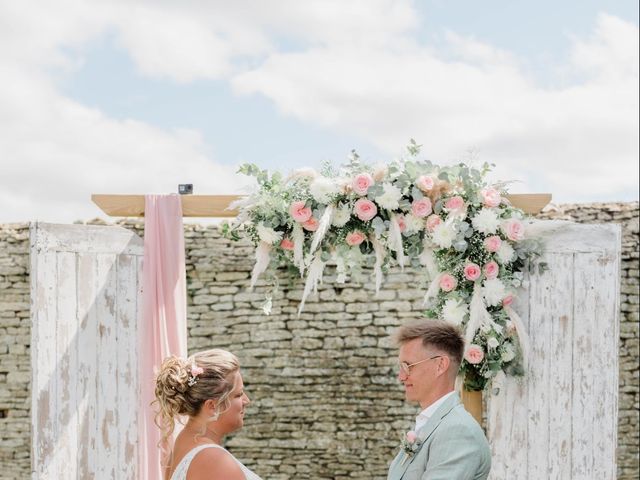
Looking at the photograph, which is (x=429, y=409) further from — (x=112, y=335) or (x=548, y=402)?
(x=112, y=335)

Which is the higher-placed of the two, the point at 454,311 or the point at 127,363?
the point at 454,311

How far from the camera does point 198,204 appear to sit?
16.5ft

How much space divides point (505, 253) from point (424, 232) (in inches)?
18.0

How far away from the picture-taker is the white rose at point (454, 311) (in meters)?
4.69

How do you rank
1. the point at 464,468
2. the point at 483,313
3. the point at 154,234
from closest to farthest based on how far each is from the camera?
the point at 464,468
the point at 483,313
the point at 154,234

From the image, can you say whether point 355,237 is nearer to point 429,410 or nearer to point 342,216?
point 342,216

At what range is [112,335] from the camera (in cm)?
498

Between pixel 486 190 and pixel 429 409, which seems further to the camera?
pixel 486 190

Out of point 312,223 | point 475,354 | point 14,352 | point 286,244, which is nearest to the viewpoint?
point 475,354

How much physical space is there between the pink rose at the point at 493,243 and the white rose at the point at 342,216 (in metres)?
0.76

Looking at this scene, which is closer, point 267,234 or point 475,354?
point 475,354

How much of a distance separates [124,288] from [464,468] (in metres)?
2.67

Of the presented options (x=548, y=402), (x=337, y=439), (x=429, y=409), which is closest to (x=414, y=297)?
(x=337, y=439)

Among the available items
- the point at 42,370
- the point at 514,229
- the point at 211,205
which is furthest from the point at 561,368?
the point at 42,370
